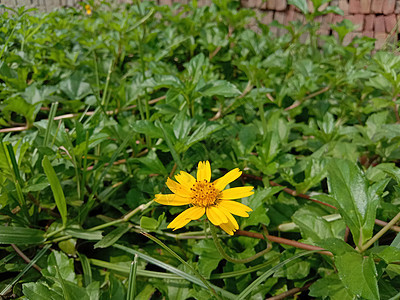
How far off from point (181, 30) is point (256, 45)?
620 millimetres

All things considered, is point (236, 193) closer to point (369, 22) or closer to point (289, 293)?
point (289, 293)

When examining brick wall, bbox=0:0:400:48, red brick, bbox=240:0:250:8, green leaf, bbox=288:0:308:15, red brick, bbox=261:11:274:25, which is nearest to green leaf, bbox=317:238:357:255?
brick wall, bbox=0:0:400:48

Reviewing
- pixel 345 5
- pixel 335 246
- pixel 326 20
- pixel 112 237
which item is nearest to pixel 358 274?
pixel 335 246

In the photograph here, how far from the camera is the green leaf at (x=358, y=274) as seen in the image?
66cm

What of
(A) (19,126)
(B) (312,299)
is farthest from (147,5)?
(B) (312,299)

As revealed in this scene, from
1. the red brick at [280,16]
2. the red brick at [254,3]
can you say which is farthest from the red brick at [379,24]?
the red brick at [254,3]

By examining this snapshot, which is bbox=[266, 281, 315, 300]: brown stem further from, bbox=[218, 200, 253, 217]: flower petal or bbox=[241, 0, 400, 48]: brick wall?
bbox=[241, 0, 400, 48]: brick wall

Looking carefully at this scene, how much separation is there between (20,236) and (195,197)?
1.77 feet

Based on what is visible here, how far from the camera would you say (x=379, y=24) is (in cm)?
222

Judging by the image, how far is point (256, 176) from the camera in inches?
47.9

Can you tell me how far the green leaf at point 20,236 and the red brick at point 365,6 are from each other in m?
2.41

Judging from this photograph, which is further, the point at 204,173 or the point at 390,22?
the point at 390,22

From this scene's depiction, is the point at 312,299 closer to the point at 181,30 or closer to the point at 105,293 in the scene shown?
the point at 105,293

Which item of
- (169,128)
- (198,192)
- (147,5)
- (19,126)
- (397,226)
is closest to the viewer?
(198,192)
